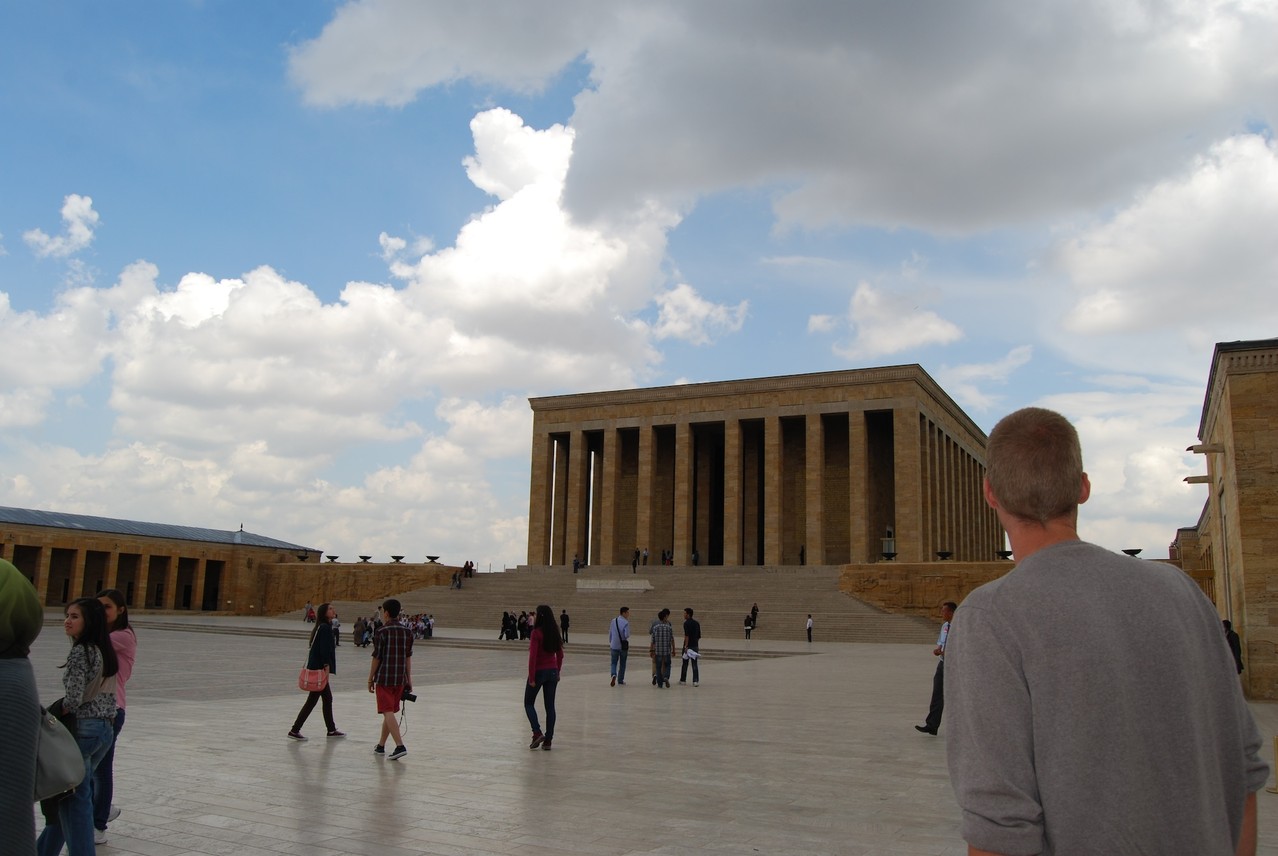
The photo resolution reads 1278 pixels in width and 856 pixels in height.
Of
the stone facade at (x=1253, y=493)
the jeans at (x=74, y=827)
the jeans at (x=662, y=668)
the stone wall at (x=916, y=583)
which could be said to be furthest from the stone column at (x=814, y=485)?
the jeans at (x=74, y=827)

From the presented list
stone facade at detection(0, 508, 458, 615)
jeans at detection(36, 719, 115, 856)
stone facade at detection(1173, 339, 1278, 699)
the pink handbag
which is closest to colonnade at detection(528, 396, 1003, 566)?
stone facade at detection(0, 508, 458, 615)

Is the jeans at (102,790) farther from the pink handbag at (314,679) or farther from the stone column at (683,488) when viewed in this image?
the stone column at (683,488)

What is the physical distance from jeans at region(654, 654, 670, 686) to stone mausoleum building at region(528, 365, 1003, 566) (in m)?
28.7

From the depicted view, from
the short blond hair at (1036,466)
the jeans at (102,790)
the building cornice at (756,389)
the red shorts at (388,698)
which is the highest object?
the building cornice at (756,389)

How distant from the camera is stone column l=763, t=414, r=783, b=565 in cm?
4638

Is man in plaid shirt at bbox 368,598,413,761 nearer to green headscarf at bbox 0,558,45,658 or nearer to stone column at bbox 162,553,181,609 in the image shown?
green headscarf at bbox 0,558,45,658

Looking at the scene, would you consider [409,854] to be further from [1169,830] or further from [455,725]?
[455,725]

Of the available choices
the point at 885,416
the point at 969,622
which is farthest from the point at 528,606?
the point at 969,622

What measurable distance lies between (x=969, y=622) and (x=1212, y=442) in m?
17.8

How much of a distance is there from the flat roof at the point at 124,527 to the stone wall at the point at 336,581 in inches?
137

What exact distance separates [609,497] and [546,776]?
1648 inches

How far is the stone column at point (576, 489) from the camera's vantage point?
51188 millimetres

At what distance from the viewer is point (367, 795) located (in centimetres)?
702

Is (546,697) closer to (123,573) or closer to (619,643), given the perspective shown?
(619,643)
